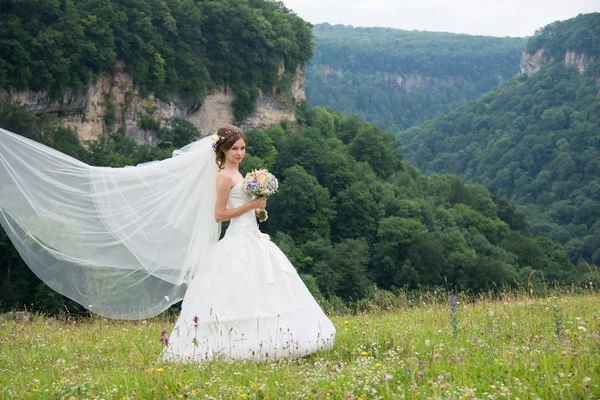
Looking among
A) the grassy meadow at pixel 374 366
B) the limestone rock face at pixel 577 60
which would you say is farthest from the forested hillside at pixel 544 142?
the grassy meadow at pixel 374 366

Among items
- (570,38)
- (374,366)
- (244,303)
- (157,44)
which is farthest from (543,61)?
(374,366)

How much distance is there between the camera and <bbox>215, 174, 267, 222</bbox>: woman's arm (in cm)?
698

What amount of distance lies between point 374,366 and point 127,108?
57312 millimetres

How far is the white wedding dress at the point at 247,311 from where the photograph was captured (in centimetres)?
644

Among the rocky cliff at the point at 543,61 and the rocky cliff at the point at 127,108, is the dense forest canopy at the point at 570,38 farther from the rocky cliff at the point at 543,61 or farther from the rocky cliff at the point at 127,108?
the rocky cliff at the point at 127,108

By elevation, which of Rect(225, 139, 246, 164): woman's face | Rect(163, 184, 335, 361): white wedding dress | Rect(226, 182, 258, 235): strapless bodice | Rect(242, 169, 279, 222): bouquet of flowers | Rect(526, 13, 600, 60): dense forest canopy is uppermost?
Rect(225, 139, 246, 164): woman's face

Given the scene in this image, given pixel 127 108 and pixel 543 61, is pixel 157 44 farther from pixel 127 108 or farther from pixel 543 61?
pixel 543 61

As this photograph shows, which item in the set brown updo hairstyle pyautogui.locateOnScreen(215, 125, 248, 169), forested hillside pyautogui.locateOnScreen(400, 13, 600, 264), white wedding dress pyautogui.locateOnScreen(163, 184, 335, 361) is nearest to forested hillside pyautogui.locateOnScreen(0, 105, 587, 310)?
forested hillside pyautogui.locateOnScreen(400, 13, 600, 264)

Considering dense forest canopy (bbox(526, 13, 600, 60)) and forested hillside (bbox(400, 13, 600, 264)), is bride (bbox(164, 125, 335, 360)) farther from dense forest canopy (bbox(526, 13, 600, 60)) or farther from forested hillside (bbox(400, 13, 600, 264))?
dense forest canopy (bbox(526, 13, 600, 60))

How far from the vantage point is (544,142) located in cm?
11456

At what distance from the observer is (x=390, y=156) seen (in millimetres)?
79562

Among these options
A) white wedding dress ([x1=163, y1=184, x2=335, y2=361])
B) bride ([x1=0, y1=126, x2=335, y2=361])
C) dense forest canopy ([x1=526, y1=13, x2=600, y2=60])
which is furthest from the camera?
dense forest canopy ([x1=526, y1=13, x2=600, y2=60])

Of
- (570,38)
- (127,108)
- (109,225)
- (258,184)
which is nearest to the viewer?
(258,184)

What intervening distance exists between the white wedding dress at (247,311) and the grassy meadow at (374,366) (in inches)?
8.6
